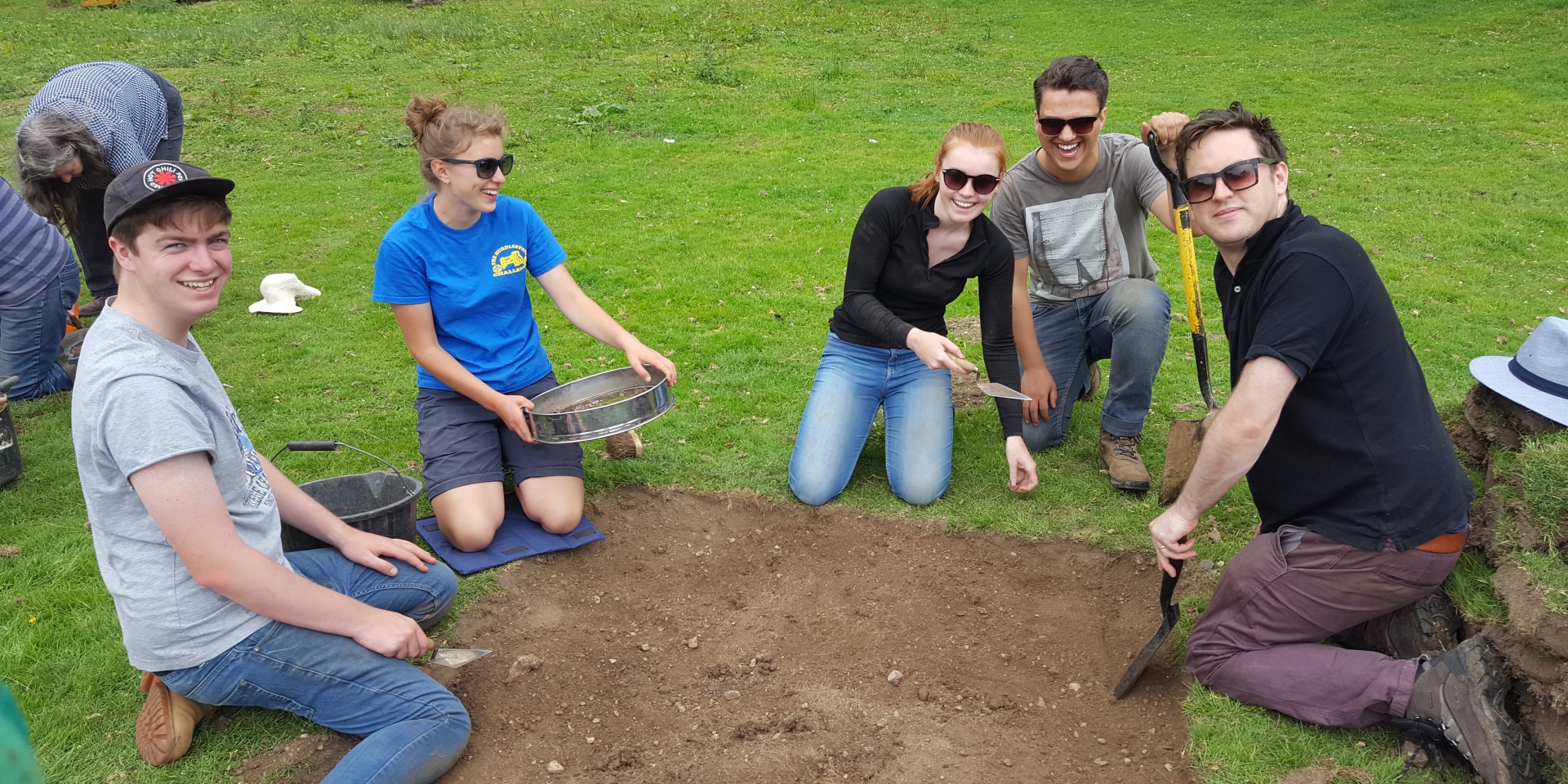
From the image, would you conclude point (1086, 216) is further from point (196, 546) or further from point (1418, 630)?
point (196, 546)

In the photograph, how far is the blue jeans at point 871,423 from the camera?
5086 mm

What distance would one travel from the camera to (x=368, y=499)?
15.0ft

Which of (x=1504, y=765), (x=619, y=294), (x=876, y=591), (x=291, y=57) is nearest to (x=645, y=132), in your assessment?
(x=619, y=294)

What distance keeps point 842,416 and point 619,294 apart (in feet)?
10.2

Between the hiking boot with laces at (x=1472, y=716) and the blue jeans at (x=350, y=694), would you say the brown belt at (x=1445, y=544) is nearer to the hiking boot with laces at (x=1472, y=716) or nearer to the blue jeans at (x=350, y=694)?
the hiking boot with laces at (x=1472, y=716)

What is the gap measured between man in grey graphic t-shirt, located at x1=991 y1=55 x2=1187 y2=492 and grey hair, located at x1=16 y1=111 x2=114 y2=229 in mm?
5104

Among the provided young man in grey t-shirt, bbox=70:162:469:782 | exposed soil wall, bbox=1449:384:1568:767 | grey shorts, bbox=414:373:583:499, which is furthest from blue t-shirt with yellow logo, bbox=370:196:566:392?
exposed soil wall, bbox=1449:384:1568:767

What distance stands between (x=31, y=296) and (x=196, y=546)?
381 centimetres

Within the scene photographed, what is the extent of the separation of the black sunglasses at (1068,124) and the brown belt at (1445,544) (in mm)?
2506

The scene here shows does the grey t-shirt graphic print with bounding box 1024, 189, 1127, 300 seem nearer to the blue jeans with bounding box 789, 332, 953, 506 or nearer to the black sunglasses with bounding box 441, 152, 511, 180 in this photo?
the blue jeans with bounding box 789, 332, 953, 506

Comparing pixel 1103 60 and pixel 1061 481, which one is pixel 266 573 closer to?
pixel 1061 481

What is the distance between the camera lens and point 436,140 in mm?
4445

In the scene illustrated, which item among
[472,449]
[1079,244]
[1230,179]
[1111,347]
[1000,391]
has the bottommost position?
[472,449]

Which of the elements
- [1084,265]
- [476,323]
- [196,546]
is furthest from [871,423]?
[196,546]
